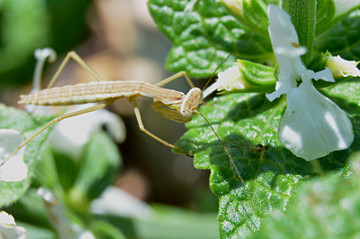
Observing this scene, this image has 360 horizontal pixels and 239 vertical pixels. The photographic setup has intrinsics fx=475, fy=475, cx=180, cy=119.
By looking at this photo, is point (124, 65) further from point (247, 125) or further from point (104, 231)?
point (247, 125)

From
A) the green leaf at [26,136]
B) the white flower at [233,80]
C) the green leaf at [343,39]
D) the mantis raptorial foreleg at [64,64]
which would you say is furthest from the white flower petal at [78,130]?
the green leaf at [343,39]

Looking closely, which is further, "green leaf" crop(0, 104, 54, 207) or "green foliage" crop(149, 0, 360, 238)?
"green leaf" crop(0, 104, 54, 207)

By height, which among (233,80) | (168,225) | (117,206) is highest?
(233,80)

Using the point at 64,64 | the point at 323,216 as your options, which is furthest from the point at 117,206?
the point at 323,216

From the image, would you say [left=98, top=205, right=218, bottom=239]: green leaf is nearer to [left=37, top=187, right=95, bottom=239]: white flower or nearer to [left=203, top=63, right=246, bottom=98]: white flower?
[left=37, top=187, right=95, bottom=239]: white flower

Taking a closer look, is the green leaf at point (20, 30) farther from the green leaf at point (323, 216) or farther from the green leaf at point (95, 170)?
the green leaf at point (323, 216)

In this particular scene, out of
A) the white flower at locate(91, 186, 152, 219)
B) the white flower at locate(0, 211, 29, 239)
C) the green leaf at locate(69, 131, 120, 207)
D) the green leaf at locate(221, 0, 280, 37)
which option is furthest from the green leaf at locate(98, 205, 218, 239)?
the green leaf at locate(221, 0, 280, 37)
